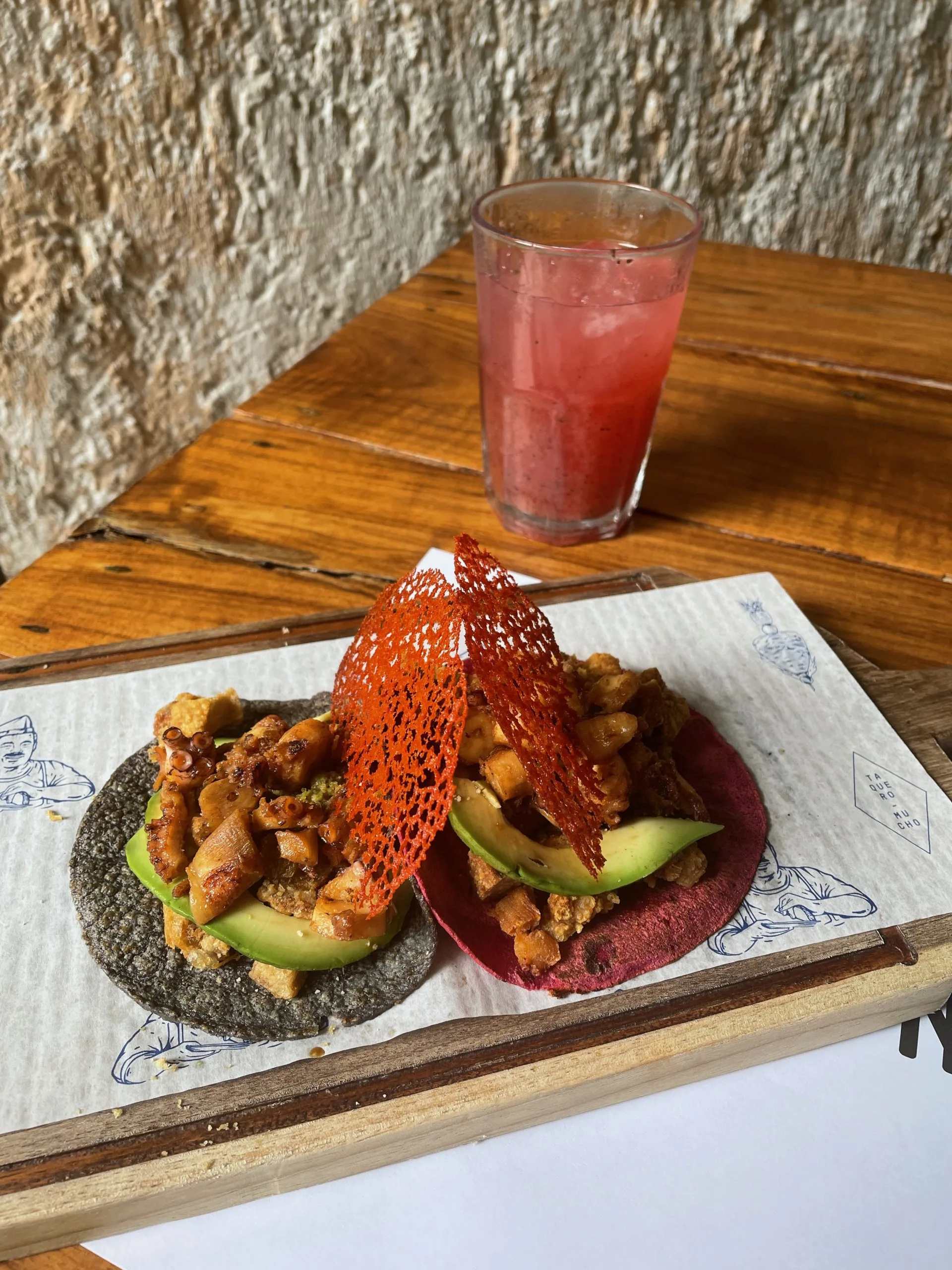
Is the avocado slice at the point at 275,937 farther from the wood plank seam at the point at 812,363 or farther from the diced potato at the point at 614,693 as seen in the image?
the wood plank seam at the point at 812,363

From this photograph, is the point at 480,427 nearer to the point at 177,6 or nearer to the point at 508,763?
the point at 508,763

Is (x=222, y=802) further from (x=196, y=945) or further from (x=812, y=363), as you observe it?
(x=812, y=363)

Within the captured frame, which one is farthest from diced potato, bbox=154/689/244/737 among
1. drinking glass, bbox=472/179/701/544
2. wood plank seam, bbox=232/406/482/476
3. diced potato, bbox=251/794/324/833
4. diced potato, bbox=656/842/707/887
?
wood plank seam, bbox=232/406/482/476

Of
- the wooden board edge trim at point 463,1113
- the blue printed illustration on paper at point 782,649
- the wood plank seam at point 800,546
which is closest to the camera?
the wooden board edge trim at point 463,1113

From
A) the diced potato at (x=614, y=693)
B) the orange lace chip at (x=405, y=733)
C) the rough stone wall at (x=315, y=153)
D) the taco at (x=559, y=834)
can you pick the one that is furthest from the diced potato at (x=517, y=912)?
the rough stone wall at (x=315, y=153)

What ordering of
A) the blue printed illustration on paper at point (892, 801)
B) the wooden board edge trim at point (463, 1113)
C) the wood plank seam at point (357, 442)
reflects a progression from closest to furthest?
the wooden board edge trim at point (463, 1113) → the blue printed illustration on paper at point (892, 801) → the wood plank seam at point (357, 442)

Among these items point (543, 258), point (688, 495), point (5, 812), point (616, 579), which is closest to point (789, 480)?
point (688, 495)

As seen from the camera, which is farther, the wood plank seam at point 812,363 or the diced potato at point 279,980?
the wood plank seam at point 812,363
